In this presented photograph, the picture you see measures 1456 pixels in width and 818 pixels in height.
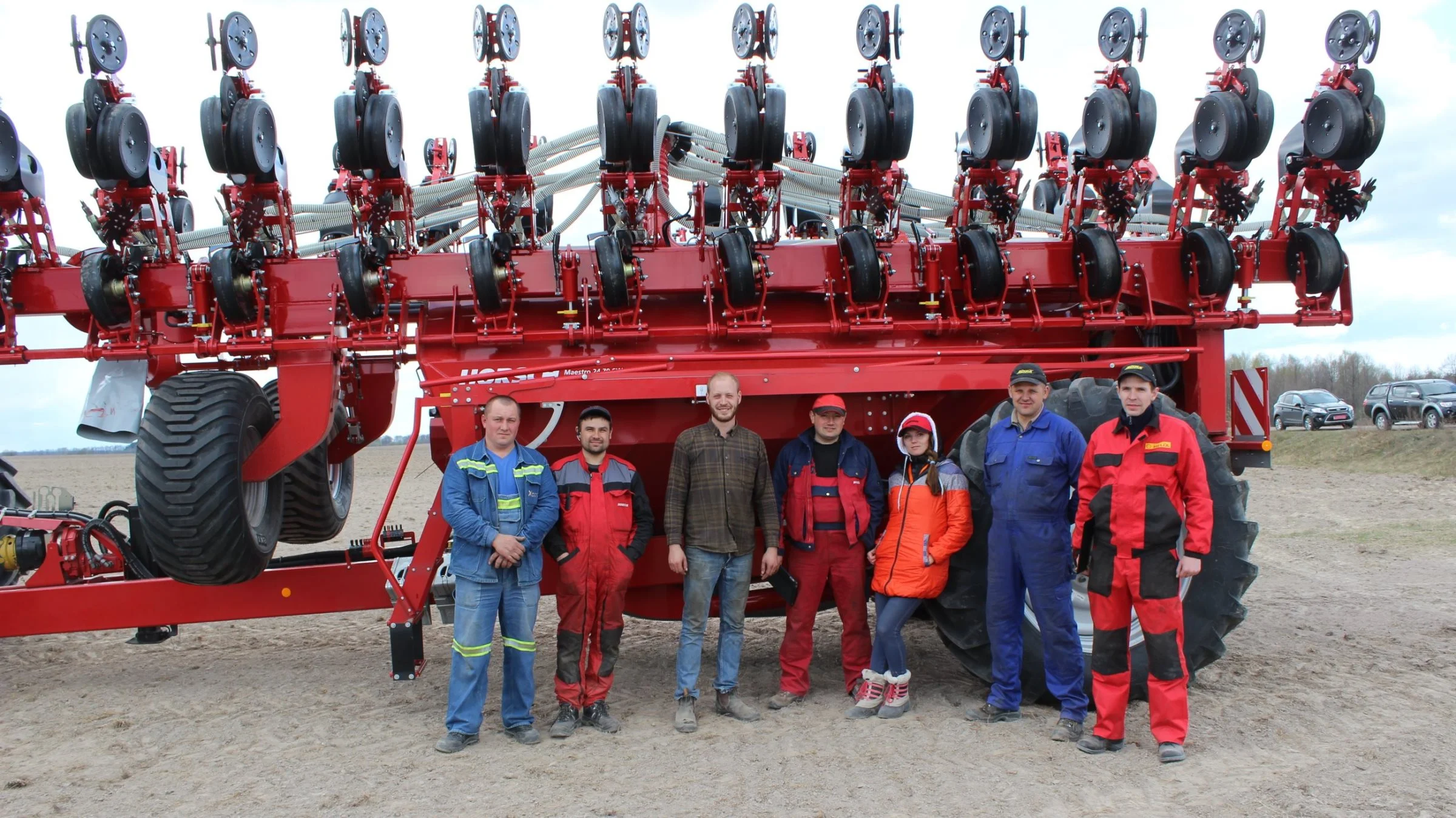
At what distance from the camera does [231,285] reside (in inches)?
218

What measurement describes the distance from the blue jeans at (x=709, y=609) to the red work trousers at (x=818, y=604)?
9.9 inches

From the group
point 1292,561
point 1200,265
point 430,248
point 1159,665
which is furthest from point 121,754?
point 1292,561

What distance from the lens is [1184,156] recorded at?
622 centimetres

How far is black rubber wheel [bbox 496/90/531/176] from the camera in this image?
5.75m

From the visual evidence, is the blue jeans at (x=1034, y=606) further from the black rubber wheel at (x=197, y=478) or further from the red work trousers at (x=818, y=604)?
the black rubber wheel at (x=197, y=478)

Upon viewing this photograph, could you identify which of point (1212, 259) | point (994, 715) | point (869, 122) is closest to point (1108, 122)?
point (1212, 259)

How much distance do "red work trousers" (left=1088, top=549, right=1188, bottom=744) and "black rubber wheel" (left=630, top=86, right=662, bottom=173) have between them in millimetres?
3224

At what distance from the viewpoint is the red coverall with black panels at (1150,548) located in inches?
163

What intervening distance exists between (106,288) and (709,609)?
11.7ft

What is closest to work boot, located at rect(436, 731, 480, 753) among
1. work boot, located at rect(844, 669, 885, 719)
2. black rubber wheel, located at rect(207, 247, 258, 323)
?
work boot, located at rect(844, 669, 885, 719)

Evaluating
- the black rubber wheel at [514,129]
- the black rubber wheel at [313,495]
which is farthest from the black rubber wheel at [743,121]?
the black rubber wheel at [313,495]

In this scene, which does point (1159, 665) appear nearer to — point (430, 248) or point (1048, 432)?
point (1048, 432)

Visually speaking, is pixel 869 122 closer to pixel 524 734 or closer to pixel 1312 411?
pixel 524 734

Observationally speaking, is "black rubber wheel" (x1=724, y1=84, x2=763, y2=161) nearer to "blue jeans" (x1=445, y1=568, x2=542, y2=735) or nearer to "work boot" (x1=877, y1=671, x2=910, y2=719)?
"blue jeans" (x1=445, y1=568, x2=542, y2=735)
